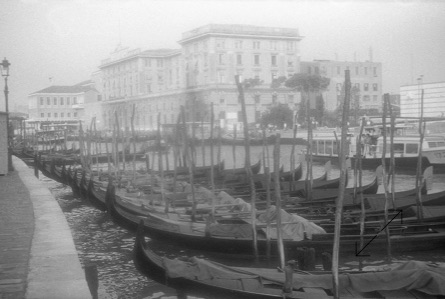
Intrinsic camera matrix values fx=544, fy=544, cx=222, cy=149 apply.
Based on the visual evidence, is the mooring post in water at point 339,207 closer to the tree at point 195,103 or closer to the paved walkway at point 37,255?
the paved walkway at point 37,255

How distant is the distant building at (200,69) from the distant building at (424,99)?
2555 millimetres

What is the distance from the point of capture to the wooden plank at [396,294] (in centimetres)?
203

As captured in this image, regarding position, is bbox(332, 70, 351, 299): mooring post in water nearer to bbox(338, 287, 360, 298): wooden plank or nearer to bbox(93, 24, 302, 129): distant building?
bbox(338, 287, 360, 298): wooden plank

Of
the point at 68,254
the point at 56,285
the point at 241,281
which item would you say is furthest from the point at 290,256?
the point at 56,285

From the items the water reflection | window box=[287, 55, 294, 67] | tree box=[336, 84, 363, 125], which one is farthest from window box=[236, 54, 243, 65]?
tree box=[336, 84, 363, 125]

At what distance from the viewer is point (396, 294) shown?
2.04 m

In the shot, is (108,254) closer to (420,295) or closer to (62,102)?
(420,295)

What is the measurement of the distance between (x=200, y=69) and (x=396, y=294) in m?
6.21

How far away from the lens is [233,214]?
13.1ft

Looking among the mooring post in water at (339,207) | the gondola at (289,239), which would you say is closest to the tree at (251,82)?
the gondola at (289,239)

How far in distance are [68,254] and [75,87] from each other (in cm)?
710

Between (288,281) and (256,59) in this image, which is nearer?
(288,281)

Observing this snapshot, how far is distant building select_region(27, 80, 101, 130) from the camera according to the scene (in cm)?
855

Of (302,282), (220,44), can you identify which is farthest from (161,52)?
(302,282)
